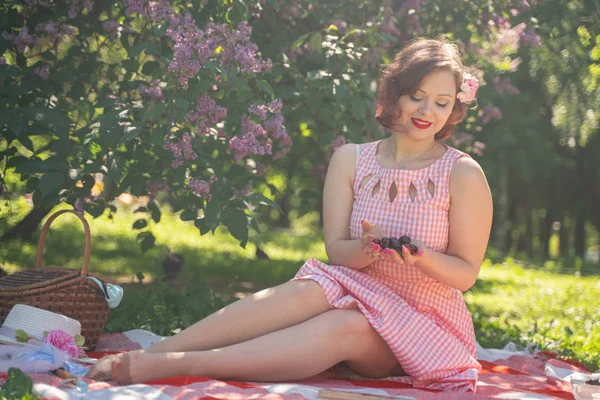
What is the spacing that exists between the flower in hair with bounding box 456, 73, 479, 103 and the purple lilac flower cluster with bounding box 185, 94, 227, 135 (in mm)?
1230

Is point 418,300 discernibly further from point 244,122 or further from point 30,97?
point 30,97

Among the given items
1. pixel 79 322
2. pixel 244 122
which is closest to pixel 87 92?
pixel 244 122

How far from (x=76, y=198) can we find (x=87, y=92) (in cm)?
76

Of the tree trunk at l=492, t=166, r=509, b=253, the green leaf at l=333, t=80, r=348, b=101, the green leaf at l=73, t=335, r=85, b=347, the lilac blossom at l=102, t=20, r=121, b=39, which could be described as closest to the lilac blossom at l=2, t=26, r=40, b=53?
the lilac blossom at l=102, t=20, r=121, b=39

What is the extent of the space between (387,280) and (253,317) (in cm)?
56

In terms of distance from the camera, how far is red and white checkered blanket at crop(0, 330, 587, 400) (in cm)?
246

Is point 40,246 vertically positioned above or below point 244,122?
below

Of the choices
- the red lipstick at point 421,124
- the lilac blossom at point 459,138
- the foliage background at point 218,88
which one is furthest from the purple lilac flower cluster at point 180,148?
the lilac blossom at point 459,138

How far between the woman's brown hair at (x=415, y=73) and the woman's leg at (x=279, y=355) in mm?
831

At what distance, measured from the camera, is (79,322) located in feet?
10.8

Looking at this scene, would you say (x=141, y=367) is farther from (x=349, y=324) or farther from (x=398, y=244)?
(x=398, y=244)

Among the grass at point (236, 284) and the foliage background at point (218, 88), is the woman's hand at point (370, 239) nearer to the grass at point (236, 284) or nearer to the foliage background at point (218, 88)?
the foliage background at point (218, 88)

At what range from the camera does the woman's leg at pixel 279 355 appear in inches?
103

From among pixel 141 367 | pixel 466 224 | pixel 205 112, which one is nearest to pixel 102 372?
pixel 141 367
